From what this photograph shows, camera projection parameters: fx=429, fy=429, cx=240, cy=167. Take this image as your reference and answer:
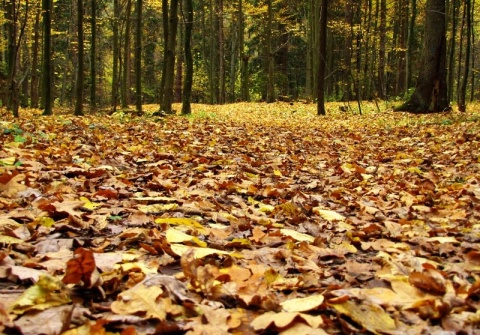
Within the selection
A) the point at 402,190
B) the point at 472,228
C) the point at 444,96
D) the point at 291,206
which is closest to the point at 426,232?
the point at 472,228

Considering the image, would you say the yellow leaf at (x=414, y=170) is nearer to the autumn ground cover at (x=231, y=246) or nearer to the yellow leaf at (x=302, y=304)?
the autumn ground cover at (x=231, y=246)

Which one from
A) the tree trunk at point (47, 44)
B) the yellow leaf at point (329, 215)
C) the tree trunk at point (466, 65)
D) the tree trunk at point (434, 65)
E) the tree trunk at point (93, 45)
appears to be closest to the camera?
the yellow leaf at point (329, 215)

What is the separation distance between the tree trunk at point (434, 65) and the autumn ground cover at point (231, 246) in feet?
25.2

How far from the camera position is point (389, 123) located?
35.2ft

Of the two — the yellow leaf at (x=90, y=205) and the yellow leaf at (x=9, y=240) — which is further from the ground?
the yellow leaf at (x=90, y=205)

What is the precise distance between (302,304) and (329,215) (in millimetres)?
1622

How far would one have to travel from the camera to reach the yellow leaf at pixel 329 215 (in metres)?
3.02

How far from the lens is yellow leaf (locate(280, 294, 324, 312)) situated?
1473 mm

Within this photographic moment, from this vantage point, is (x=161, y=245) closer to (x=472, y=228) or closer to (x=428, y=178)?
(x=472, y=228)

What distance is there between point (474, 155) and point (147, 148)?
14.7 feet

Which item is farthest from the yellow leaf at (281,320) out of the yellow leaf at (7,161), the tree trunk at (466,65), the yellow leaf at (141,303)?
the tree trunk at (466,65)

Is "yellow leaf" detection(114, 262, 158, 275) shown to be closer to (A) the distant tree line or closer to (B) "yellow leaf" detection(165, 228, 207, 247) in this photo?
(B) "yellow leaf" detection(165, 228, 207, 247)

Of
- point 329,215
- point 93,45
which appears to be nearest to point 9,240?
point 329,215

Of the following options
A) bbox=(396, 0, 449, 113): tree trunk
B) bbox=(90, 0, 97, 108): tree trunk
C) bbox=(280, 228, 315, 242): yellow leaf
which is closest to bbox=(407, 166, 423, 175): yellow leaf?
bbox=(280, 228, 315, 242): yellow leaf
